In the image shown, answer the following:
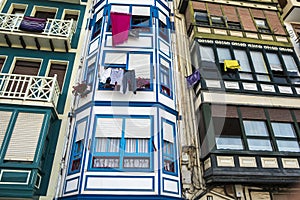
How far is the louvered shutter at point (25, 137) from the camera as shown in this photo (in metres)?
7.96

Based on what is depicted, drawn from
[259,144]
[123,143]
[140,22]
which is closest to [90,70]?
[140,22]

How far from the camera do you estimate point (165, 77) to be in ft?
34.8

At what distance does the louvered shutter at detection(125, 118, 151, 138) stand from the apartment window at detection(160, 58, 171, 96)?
172 centimetres

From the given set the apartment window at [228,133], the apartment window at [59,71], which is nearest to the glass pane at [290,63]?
the apartment window at [228,133]

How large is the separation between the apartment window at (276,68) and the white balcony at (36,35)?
32.5 ft

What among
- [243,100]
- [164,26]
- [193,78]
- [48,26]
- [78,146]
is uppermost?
[164,26]

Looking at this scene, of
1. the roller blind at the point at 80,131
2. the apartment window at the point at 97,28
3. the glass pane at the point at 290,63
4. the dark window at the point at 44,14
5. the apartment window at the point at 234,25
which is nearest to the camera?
the roller blind at the point at 80,131

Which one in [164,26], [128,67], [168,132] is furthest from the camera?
[164,26]

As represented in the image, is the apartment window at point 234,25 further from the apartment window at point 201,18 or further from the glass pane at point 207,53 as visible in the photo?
the glass pane at point 207,53

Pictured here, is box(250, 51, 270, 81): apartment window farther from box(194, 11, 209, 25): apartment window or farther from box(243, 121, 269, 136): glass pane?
box(194, 11, 209, 25): apartment window

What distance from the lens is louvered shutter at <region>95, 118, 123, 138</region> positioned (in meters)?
8.54

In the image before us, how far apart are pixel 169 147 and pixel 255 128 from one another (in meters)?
3.74

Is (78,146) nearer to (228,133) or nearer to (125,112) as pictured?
(125,112)

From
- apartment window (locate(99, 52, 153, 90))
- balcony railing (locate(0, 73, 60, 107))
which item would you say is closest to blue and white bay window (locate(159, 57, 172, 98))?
apartment window (locate(99, 52, 153, 90))
